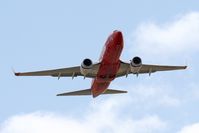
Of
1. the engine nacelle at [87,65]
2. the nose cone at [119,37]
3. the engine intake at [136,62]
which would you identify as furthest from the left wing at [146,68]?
the nose cone at [119,37]

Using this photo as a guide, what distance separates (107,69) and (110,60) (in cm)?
155

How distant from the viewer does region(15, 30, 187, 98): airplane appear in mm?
52312

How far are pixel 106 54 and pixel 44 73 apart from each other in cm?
862

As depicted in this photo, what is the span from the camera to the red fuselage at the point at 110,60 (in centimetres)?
5172

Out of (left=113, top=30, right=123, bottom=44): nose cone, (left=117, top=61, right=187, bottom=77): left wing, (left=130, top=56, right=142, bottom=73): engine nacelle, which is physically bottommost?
(left=117, top=61, right=187, bottom=77): left wing

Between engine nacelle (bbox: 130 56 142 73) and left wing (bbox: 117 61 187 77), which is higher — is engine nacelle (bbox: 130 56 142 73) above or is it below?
above

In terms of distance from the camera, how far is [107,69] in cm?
5441

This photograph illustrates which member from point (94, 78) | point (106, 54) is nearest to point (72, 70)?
point (94, 78)

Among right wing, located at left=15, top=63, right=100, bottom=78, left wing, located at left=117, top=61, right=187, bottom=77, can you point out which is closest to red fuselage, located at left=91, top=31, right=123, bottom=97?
right wing, located at left=15, top=63, right=100, bottom=78

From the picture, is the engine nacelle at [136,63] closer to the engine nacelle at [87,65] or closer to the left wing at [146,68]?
the left wing at [146,68]

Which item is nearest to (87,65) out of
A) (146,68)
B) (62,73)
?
(62,73)

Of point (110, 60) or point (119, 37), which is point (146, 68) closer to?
point (110, 60)

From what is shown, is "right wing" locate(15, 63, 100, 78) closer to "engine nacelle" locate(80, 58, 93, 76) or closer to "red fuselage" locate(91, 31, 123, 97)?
"red fuselage" locate(91, 31, 123, 97)

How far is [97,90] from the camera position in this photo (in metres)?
59.9
